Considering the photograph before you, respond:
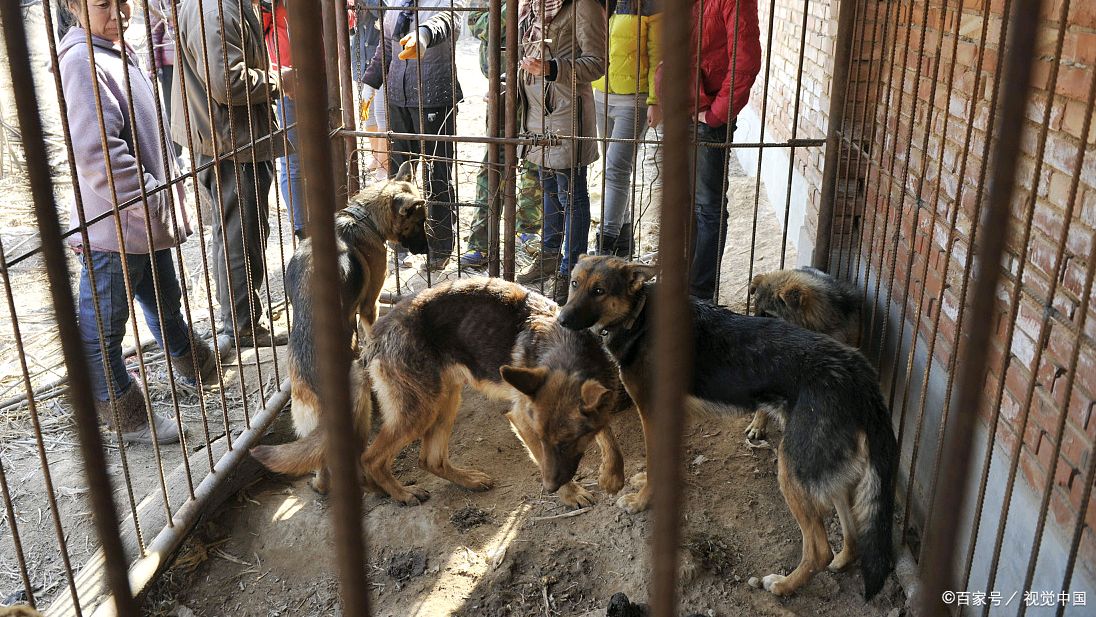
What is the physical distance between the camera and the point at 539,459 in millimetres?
4145

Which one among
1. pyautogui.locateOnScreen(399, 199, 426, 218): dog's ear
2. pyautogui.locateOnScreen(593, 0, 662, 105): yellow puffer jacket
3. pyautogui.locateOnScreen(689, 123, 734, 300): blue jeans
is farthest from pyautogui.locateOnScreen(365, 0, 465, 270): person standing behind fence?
pyautogui.locateOnScreen(689, 123, 734, 300): blue jeans

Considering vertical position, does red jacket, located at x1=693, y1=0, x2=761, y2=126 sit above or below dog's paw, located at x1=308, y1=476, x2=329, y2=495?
above

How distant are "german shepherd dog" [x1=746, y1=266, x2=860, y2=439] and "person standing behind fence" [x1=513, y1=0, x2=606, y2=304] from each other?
1506mm

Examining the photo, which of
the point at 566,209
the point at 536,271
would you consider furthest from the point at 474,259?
the point at 566,209

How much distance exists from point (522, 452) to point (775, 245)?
4.30m

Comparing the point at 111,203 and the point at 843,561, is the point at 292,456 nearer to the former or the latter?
the point at 111,203

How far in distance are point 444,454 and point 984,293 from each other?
3.72m

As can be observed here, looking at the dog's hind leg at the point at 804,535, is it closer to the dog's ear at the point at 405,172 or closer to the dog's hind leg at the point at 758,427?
the dog's hind leg at the point at 758,427

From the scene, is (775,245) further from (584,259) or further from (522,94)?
(584,259)

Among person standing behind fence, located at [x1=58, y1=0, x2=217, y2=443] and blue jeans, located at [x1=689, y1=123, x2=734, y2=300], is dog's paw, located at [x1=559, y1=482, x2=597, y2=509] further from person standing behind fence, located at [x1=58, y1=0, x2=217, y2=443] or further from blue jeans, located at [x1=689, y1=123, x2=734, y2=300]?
Result: blue jeans, located at [x1=689, y1=123, x2=734, y2=300]

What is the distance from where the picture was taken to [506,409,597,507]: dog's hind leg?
4.20 meters

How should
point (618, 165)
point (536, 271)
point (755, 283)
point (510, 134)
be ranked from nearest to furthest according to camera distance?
point (755, 283)
point (510, 134)
point (618, 165)
point (536, 271)

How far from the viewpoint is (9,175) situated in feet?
32.1

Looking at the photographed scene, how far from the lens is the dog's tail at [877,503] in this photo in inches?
129
